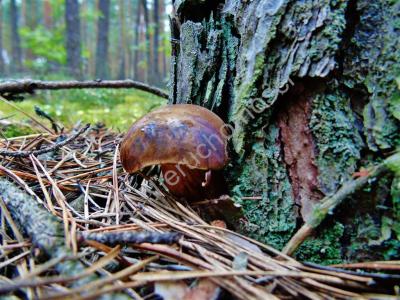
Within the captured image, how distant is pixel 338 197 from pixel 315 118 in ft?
0.79

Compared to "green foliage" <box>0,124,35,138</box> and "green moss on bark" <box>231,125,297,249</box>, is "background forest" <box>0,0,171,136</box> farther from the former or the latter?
"green moss on bark" <box>231,125,297,249</box>

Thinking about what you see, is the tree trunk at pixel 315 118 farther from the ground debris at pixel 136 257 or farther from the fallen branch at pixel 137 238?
the fallen branch at pixel 137 238

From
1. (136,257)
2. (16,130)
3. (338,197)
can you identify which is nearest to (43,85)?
(16,130)

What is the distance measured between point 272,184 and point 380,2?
0.58 metres

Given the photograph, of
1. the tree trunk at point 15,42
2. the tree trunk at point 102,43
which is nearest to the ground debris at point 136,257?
the tree trunk at point 102,43

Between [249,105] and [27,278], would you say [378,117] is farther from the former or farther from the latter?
[27,278]

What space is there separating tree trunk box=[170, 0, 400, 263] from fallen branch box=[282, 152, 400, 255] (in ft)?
0.16

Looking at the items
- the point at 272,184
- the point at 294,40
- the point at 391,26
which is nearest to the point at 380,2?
the point at 391,26

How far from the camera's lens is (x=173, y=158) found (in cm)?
95

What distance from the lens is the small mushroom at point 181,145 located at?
3.15 ft

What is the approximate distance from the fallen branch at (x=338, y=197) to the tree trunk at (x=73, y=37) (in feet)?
31.4

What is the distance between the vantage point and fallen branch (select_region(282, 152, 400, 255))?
33.6 inches

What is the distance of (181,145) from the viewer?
0.96m

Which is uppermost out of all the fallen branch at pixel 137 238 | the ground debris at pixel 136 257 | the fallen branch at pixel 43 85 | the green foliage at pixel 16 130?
the fallen branch at pixel 43 85
